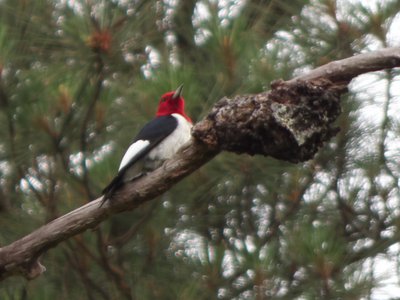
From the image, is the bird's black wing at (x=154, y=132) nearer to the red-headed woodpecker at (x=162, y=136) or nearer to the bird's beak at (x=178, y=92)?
the red-headed woodpecker at (x=162, y=136)

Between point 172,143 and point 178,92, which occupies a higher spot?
point 178,92

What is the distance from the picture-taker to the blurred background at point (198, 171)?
2.62 metres

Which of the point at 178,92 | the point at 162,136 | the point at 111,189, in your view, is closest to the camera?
A: the point at 111,189

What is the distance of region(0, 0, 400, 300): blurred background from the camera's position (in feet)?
8.61

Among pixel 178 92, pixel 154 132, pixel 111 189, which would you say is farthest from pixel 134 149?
pixel 111 189

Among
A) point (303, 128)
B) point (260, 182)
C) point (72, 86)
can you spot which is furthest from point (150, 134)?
point (303, 128)

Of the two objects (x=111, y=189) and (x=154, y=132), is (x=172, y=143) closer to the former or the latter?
(x=154, y=132)

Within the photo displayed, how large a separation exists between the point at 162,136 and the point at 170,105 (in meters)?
0.14

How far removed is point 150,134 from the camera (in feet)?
8.91

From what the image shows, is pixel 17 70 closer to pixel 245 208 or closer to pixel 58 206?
pixel 58 206

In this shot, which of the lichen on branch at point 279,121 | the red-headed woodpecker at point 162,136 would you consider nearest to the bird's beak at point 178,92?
the red-headed woodpecker at point 162,136

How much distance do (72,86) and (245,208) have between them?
0.80 metres

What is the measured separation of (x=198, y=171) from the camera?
9.73ft

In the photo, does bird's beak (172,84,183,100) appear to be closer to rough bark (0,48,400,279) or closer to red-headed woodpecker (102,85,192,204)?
red-headed woodpecker (102,85,192,204)
